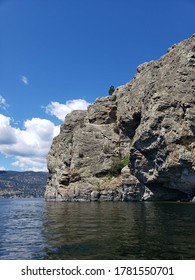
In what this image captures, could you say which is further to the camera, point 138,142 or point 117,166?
point 117,166

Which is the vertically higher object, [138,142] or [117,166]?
[138,142]

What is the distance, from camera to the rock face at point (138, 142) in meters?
82.8

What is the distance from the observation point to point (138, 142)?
92375 mm

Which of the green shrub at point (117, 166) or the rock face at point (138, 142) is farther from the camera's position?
the green shrub at point (117, 166)

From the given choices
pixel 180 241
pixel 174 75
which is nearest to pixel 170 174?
pixel 174 75

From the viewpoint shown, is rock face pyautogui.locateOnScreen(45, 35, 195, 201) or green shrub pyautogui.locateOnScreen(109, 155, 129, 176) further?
green shrub pyautogui.locateOnScreen(109, 155, 129, 176)

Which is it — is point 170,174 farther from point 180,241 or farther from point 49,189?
point 49,189

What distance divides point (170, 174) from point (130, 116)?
31.2m

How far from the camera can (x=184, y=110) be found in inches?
3329

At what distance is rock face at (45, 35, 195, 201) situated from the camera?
8281 cm
